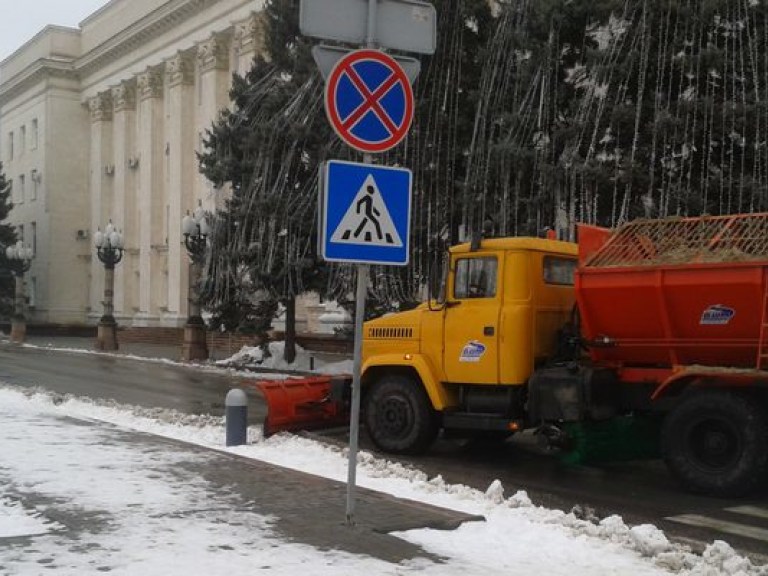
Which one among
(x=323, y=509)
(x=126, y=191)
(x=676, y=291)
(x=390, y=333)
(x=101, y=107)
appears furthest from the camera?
(x=101, y=107)

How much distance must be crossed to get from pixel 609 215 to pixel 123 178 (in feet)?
160

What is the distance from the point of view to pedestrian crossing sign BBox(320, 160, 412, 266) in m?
6.36

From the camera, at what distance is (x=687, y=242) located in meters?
9.34

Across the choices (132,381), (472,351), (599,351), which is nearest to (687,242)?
(599,351)

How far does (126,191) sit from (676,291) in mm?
56298

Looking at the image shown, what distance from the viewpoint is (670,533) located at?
288 inches

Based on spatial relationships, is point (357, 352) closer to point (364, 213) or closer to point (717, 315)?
point (364, 213)

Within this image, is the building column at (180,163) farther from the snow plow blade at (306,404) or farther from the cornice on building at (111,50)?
the snow plow blade at (306,404)

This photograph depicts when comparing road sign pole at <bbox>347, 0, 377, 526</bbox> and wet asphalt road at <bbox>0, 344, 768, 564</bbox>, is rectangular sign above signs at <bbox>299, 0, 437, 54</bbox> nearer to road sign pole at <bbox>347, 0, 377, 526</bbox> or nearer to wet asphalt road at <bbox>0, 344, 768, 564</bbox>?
road sign pole at <bbox>347, 0, 377, 526</bbox>

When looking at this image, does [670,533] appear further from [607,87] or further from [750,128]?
[607,87]

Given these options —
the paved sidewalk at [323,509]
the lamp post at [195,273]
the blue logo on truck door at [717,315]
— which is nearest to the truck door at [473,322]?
the blue logo on truck door at [717,315]

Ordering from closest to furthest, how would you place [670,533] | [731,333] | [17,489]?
[670,533]
[17,489]
[731,333]

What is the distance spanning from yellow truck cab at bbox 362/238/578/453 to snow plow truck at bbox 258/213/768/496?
0.02 m

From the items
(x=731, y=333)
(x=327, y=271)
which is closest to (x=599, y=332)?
(x=731, y=333)
